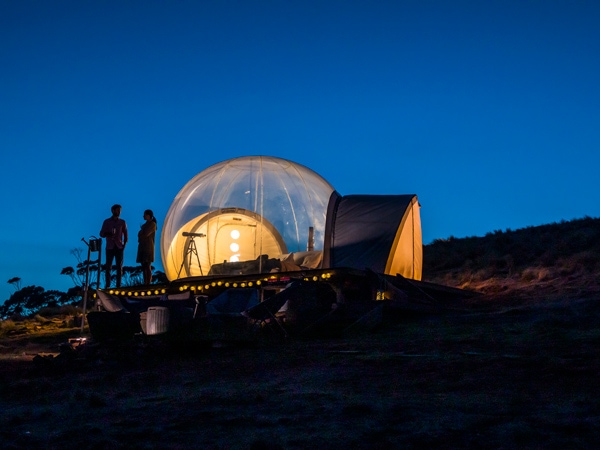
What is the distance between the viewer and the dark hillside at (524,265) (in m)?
10.3

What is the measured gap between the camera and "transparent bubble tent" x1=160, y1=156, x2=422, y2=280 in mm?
11164

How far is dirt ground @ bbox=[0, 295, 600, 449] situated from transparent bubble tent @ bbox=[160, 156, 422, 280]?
377 centimetres

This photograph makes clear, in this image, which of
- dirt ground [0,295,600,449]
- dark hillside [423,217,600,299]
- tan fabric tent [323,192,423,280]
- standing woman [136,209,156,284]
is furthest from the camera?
standing woman [136,209,156,284]

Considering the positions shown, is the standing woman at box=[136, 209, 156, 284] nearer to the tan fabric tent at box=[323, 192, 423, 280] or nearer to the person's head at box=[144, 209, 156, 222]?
the person's head at box=[144, 209, 156, 222]

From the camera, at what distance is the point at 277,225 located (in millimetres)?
11984

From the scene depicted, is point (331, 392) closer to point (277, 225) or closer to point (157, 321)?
point (157, 321)

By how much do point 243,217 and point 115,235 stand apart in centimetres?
205

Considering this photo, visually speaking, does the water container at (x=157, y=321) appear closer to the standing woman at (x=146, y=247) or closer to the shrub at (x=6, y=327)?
the standing woman at (x=146, y=247)

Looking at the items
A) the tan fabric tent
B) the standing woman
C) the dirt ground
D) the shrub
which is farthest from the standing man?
the dirt ground

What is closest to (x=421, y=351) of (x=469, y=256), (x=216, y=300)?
(x=216, y=300)

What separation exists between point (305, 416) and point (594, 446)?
4.60ft

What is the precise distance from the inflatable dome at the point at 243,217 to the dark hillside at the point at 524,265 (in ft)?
9.68

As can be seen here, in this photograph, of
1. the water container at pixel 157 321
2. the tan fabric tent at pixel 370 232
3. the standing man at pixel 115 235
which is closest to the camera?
the water container at pixel 157 321

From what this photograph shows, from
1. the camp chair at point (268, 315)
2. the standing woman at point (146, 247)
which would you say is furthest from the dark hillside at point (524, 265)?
the standing woman at point (146, 247)
